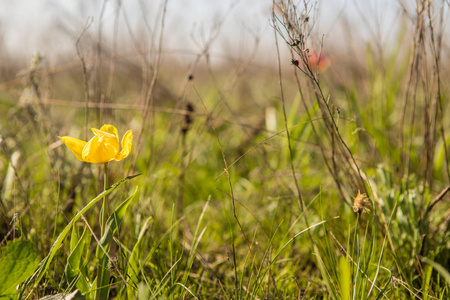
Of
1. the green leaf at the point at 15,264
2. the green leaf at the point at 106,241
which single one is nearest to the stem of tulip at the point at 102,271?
the green leaf at the point at 106,241

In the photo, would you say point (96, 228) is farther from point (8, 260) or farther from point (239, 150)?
point (239, 150)

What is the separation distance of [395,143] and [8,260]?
2133 mm

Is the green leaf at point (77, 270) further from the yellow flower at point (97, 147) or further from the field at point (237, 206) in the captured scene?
the yellow flower at point (97, 147)

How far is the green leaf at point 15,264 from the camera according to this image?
3.10 ft

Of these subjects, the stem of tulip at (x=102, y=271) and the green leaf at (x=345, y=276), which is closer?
the green leaf at (x=345, y=276)

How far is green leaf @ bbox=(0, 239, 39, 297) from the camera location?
3.10ft

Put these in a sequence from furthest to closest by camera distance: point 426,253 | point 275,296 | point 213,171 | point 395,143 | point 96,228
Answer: point 213,171 < point 395,143 < point 96,228 < point 426,253 < point 275,296

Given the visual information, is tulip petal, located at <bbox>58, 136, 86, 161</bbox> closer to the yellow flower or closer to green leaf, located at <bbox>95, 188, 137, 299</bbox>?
the yellow flower

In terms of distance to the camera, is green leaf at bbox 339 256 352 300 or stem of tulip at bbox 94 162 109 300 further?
stem of tulip at bbox 94 162 109 300

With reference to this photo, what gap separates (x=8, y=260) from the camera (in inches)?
37.3

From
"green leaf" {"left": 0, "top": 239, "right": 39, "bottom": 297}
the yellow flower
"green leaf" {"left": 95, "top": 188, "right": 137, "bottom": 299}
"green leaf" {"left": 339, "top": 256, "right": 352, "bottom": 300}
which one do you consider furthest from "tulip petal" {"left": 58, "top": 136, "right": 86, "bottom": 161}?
"green leaf" {"left": 339, "top": 256, "right": 352, "bottom": 300}

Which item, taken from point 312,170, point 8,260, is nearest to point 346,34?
point 312,170

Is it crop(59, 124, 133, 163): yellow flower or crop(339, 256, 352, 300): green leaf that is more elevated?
crop(59, 124, 133, 163): yellow flower

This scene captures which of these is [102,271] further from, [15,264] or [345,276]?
[345,276]
